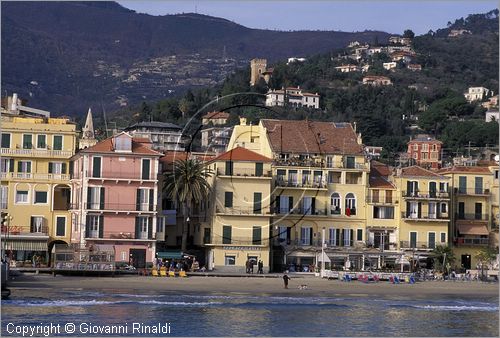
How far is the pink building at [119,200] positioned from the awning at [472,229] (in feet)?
77.4

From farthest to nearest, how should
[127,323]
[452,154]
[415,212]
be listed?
[452,154] → [415,212] → [127,323]

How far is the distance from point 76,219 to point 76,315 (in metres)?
31.2

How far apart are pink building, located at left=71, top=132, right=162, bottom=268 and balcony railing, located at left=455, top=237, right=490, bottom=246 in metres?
23.1

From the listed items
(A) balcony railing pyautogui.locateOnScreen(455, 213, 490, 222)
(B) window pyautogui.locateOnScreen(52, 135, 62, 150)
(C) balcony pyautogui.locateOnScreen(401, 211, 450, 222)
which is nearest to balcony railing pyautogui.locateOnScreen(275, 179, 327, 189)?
(C) balcony pyautogui.locateOnScreen(401, 211, 450, 222)

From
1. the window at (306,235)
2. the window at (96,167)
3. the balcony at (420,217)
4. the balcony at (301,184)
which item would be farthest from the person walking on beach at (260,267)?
the window at (96,167)

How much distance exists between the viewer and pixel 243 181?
274 feet

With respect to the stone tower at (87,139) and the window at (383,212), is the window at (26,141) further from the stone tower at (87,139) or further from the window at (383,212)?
the window at (383,212)

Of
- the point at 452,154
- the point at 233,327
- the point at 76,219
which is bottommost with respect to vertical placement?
the point at 233,327

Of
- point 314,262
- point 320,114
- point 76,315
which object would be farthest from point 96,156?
point 320,114

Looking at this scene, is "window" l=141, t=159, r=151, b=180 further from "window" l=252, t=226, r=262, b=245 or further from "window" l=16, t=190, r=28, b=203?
"window" l=16, t=190, r=28, b=203

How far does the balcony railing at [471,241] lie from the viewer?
8988 centimetres

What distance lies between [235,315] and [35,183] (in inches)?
1277

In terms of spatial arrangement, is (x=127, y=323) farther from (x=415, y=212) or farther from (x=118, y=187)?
(x=415, y=212)

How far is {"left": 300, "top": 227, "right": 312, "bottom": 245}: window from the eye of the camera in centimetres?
8625
